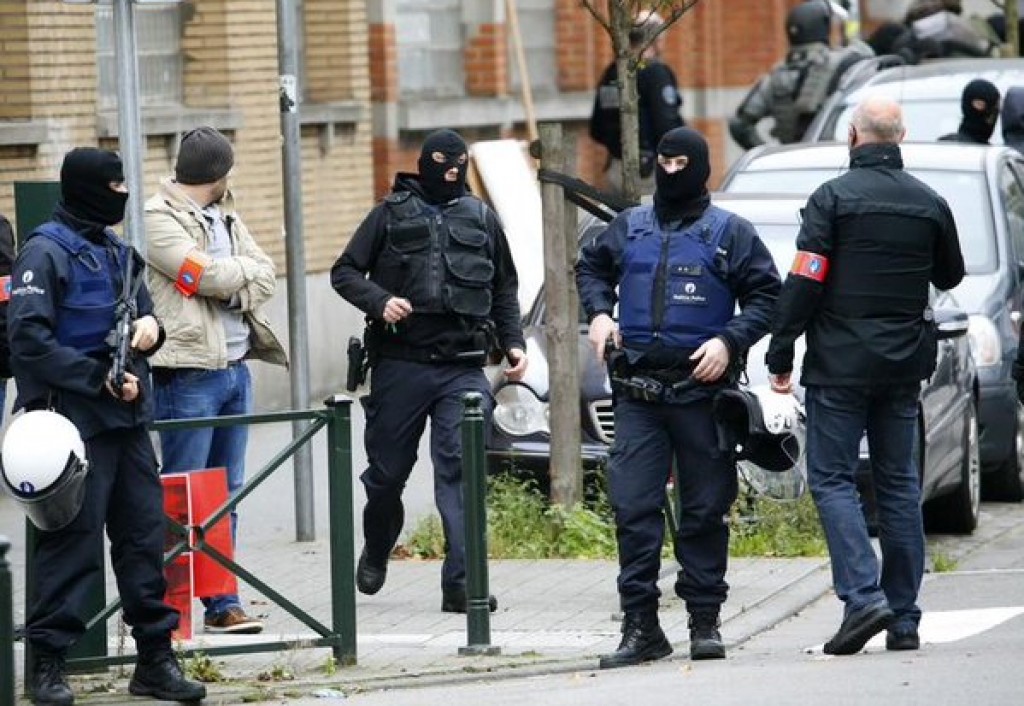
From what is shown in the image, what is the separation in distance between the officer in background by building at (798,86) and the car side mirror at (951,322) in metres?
8.24

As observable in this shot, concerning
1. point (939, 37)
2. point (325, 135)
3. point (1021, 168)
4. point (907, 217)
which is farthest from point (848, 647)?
point (939, 37)

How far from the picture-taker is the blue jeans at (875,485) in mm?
9914

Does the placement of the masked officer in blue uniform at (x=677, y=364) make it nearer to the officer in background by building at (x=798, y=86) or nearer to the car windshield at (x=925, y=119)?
the car windshield at (x=925, y=119)

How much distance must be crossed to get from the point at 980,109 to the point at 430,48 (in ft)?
19.9

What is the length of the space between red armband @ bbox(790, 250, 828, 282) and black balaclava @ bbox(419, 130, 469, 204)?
6.13 ft

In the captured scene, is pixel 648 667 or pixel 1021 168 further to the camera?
pixel 1021 168

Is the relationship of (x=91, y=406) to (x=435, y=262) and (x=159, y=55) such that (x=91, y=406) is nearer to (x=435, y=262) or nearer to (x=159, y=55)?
(x=435, y=262)

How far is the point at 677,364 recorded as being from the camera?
32.4 ft

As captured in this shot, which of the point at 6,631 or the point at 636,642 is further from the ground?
the point at 6,631

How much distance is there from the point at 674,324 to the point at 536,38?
14913mm

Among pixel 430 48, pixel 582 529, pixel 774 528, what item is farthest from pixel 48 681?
pixel 430 48

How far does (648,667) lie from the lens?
9.95 meters

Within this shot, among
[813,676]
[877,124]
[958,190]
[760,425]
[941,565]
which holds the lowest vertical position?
[941,565]

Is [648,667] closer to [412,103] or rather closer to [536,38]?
[412,103]
